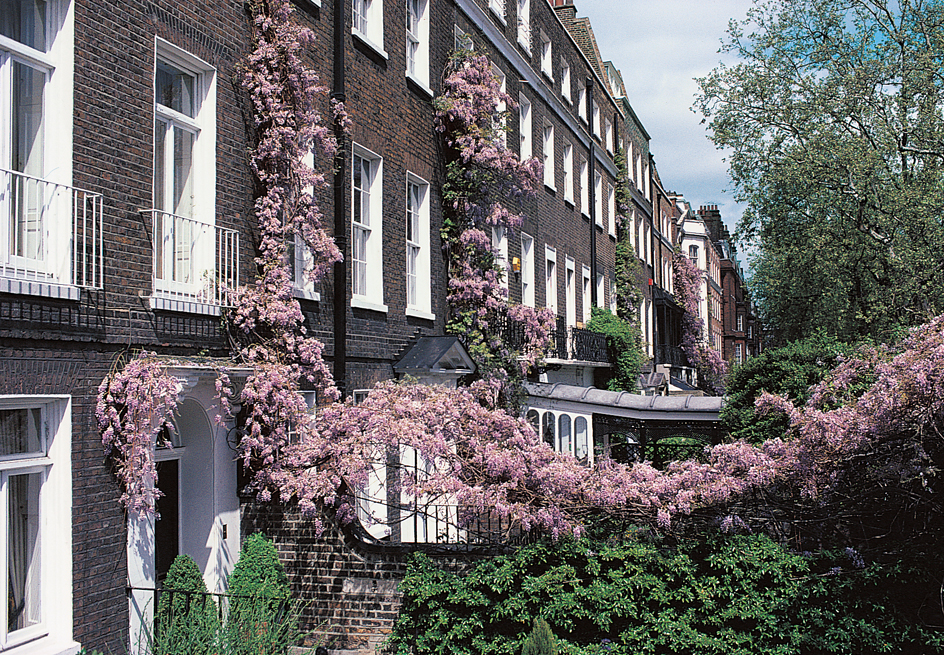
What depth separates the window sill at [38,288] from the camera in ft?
20.5

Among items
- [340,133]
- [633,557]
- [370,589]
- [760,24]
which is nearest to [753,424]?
[633,557]

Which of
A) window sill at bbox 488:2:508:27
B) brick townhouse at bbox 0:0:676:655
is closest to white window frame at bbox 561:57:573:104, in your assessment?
window sill at bbox 488:2:508:27

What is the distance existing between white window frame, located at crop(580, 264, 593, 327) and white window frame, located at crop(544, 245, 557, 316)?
125 inches

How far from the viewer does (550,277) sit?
22.2 metres

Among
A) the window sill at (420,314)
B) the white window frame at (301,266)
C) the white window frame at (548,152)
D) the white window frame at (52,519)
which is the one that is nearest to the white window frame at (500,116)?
the white window frame at (548,152)

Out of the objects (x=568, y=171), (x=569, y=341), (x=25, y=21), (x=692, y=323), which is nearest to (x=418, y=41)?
(x=25, y=21)

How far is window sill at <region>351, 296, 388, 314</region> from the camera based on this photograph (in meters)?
11.9

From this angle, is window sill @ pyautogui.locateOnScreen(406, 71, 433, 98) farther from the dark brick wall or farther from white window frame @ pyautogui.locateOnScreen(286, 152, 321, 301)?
the dark brick wall

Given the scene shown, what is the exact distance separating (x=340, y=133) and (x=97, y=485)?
6.32 meters

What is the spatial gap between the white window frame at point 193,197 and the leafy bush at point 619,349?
59.2 feet

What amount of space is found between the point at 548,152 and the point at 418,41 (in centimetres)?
850

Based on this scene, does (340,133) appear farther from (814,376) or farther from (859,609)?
(859,609)

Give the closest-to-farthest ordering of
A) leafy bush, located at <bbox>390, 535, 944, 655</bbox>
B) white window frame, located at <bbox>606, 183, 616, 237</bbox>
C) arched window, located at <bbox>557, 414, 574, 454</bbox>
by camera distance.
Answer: leafy bush, located at <bbox>390, 535, 944, 655</bbox>
arched window, located at <bbox>557, 414, 574, 454</bbox>
white window frame, located at <bbox>606, 183, 616, 237</bbox>

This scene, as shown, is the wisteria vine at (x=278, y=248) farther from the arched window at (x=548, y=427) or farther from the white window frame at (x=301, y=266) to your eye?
the arched window at (x=548, y=427)
